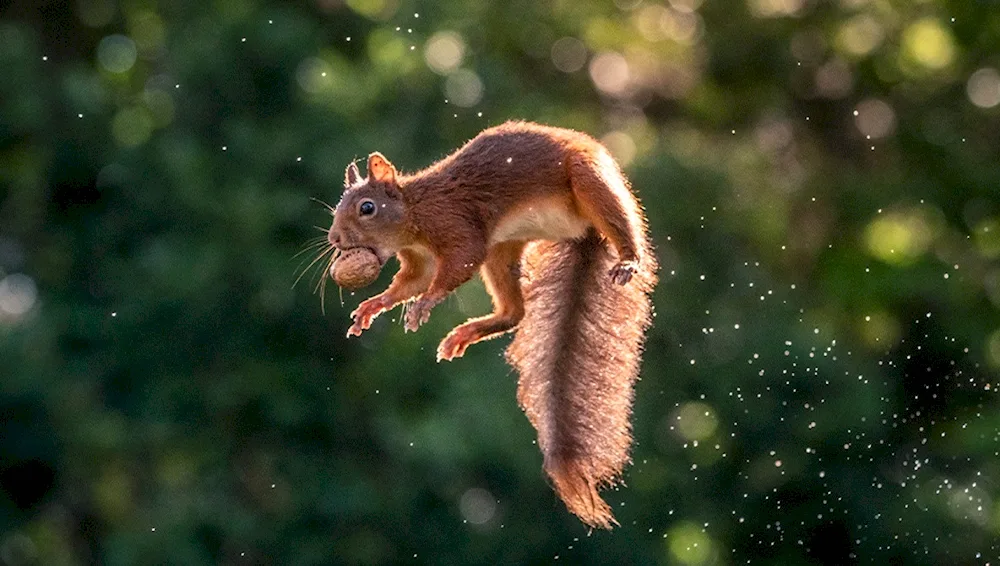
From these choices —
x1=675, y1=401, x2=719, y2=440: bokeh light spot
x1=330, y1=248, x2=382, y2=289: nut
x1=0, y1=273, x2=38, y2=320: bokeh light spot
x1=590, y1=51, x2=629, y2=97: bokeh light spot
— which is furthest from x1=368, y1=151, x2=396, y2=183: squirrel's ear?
x1=590, y1=51, x2=629, y2=97: bokeh light spot

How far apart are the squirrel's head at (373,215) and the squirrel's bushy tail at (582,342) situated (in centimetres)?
39

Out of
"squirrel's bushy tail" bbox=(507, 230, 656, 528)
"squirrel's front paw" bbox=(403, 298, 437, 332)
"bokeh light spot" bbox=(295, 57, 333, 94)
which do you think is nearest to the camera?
"squirrel's front paw" bbox=(403, 298, 437, 332)

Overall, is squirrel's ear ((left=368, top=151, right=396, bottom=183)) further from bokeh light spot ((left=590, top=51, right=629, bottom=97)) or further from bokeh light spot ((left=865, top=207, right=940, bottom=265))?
bokeh light spot ((left=590, top=51, right=629, bottom=97))

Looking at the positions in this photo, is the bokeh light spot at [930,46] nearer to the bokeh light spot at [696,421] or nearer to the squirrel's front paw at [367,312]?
the bokeh light spot at [696,421]

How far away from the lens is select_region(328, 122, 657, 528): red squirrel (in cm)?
343

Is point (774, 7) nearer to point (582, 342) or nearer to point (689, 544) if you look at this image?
point (689, 544)

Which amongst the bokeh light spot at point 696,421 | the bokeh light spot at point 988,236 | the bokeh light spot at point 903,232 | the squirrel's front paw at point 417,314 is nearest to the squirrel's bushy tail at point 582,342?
the squirrel's front paw at point 417,314

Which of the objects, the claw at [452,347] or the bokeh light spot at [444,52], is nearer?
the claw at [452,347]

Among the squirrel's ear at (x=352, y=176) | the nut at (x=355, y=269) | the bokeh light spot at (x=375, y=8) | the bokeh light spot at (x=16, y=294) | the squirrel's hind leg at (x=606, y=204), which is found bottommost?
the bokeh light spot at (x=16, y=294)

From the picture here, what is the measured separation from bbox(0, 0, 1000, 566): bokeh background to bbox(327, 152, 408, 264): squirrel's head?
7.00m

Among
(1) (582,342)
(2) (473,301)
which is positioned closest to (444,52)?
(2) (473,301)

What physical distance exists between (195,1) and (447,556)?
499 cm

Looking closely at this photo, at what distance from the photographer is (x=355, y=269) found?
340 centimetres

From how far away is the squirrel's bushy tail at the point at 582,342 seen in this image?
356 centimetres
